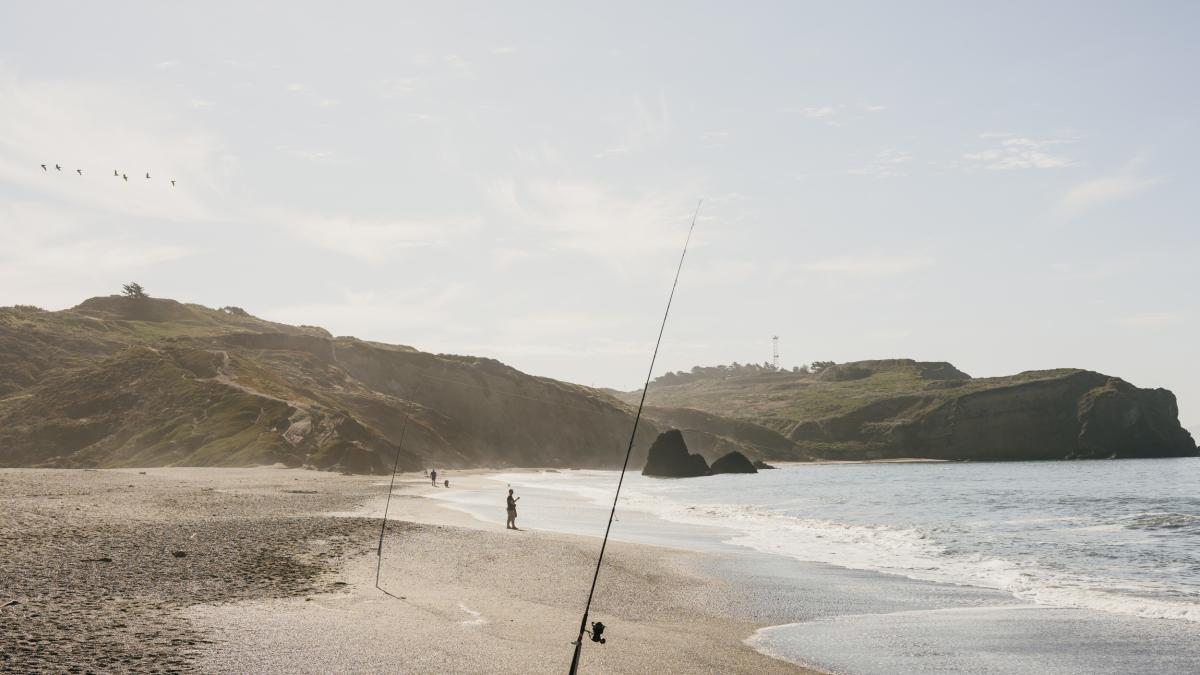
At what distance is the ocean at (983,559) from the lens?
40.7 ft

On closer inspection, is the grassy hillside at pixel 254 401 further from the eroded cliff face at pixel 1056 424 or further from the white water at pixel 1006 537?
the eroded cliff face at pixel 1056 424

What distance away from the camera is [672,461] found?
9806 centimetres

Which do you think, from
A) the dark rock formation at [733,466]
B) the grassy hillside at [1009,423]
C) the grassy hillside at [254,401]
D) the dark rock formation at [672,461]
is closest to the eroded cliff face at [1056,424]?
the grassy hillside at [1009,423]

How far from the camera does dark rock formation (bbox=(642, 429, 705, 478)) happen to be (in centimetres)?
9712

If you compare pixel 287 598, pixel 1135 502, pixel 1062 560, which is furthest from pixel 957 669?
pixel 1135 502

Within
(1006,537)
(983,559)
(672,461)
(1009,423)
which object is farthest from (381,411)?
(1009,423)

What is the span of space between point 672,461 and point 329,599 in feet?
284

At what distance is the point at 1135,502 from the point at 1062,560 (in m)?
24.1

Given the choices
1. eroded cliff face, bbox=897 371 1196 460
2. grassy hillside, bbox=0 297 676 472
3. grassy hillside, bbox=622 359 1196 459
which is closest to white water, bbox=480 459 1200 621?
grassy hillside, bbox=0 297 676 472

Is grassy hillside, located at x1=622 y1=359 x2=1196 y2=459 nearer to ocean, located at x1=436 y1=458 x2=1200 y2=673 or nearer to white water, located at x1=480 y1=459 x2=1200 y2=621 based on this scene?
white water, located at x1=480 y1=459 x2=1200 y2=621

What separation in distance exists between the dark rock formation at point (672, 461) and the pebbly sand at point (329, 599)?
7248 centimetres

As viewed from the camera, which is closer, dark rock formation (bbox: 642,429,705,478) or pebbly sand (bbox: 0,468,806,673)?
pebbly sand (bbox: 0,468,806,673)

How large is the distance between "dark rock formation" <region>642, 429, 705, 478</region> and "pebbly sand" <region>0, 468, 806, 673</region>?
72.5m

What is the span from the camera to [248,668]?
915 cm
